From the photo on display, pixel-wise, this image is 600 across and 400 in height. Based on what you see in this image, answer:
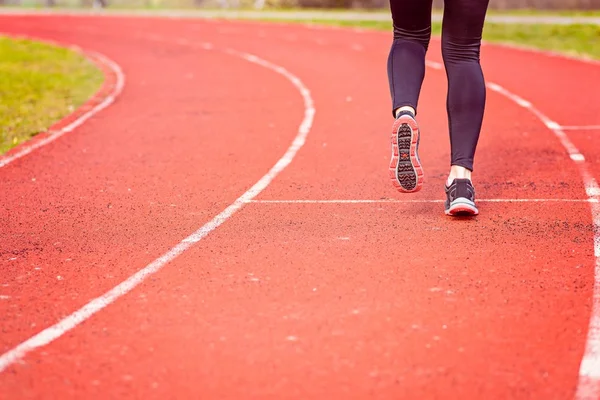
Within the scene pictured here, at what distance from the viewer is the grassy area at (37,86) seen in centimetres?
1135

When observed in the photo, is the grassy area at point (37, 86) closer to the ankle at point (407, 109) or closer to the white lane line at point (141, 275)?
the white lane line at point (141, 275)

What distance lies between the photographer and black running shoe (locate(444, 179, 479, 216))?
6.21 metres

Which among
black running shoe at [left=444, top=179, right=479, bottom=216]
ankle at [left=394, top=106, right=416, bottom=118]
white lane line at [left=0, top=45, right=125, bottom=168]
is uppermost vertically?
ankle at [left=394, top=106, right=416, bottom=118]

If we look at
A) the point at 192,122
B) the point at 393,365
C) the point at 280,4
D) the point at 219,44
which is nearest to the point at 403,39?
the point at 393,365

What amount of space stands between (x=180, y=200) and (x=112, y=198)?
19.3 inches

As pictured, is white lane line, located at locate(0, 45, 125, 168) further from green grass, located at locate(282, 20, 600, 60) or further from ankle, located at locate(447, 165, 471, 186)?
green grass, located at locate(282, 20, 600, 60)

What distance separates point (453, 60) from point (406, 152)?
68 cm

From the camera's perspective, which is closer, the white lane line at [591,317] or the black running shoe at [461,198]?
the white lane line at [591,317]

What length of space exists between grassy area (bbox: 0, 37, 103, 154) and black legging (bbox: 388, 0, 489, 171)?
472 cm

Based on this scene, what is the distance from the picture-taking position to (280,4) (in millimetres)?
38812

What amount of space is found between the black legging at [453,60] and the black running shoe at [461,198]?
12cm

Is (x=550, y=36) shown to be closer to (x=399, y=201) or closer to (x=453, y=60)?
(x=399, y=201)

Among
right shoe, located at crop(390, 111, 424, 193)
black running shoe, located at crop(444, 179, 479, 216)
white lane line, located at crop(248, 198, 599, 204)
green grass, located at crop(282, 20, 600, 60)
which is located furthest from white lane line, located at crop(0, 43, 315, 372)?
green grass, located at crop(282, 20, 600, 60)

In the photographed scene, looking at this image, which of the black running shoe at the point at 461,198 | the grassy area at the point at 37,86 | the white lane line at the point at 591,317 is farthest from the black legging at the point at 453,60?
the grassy area at the point at 37,86
